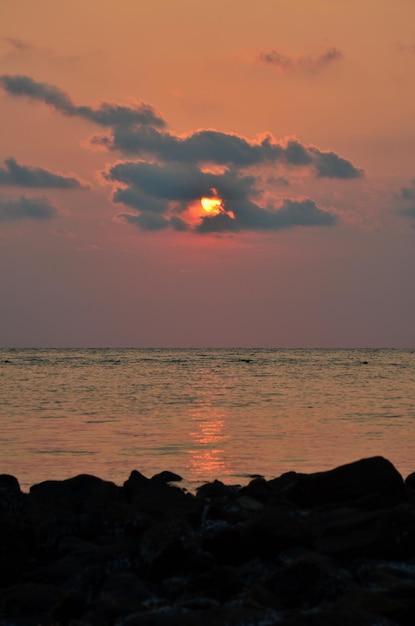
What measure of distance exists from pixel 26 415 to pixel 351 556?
23219 millimetres

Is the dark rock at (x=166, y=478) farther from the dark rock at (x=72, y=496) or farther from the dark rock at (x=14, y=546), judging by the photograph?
the dark rock at (x=14, y=546)

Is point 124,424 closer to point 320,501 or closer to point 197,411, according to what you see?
point 197,411

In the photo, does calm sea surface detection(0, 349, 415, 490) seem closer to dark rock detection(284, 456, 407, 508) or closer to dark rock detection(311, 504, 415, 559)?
dark rock detection(284, 456, 407, 508)

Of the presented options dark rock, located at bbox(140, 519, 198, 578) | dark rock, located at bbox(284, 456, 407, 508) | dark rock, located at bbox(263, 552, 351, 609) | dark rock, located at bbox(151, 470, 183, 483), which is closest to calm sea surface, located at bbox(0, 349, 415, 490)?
dark rock, located at bbox(151, 470, 183, 483)

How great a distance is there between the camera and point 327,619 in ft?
24.3

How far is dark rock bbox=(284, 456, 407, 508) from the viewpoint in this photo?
489 inches

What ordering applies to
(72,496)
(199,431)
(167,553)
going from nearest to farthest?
(167,553) < (72,496) < (199,431)

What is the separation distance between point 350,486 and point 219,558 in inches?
118

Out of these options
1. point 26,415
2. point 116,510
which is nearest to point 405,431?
point 26,415

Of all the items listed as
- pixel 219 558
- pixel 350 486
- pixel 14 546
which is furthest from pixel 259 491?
pixel 14 546

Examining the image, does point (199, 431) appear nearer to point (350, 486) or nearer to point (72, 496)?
point (72, 496)

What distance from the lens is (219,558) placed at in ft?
33.2

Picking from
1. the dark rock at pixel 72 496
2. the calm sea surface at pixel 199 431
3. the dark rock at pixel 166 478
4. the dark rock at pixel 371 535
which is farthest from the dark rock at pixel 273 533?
the calm sea surface at pixel 199 431

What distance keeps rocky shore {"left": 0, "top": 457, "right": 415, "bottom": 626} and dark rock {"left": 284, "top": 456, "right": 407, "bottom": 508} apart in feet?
0.05
